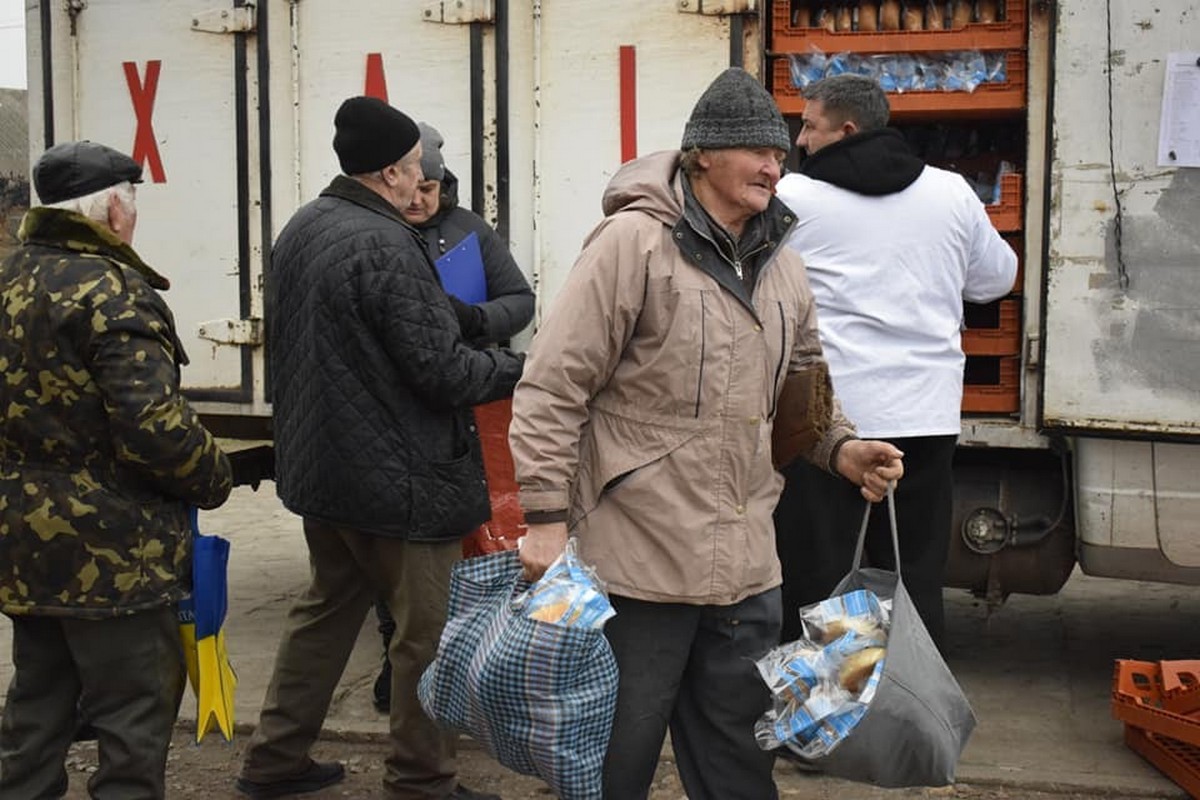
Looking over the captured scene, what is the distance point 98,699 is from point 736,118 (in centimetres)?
193

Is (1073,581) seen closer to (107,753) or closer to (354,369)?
(354,369)

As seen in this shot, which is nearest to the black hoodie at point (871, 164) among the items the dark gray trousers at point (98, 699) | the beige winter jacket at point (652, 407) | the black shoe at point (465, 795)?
the beige winter jacket at point (652, 407)

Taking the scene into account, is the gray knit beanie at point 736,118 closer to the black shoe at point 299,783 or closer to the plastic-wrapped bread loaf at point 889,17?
the plastic-wrapped bread loaf at point 889,17

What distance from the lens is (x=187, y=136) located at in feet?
17.6

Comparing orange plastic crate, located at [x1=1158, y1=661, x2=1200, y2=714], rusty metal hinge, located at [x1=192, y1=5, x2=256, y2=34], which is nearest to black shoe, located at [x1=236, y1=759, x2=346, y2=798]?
Result: orange plastic crate, located at [x1=1158, y1=661, x2=1200, y2=714]

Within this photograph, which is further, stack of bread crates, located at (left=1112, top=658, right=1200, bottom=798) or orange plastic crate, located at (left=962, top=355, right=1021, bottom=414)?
orange plastic crate, located at (left=962, top=355, right=1021, bottom=414)

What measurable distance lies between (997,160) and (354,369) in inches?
104

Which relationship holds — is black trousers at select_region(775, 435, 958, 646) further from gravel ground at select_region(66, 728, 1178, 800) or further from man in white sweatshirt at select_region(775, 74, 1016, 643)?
gravel ground at select_region(66, 728, 1178, 800)

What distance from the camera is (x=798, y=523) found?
4.28 metres

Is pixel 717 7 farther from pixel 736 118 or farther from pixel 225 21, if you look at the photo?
pixel 736 118

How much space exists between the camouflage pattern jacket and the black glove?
103 cm

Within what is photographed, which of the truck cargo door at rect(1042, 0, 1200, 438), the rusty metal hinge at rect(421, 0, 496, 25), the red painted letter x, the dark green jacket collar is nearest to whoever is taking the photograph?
the dark green jacket collar

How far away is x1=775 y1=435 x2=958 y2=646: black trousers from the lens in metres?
4.26

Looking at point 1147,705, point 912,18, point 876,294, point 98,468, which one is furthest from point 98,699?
point 912,18
